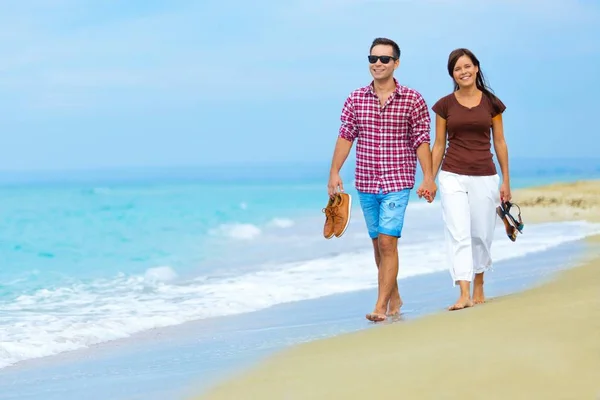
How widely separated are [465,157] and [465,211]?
14.8 inches

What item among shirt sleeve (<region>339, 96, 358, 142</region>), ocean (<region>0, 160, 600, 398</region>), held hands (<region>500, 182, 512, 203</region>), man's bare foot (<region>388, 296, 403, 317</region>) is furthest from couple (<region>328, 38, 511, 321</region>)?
ocean (<region>0, 160, 600, 398</region>)

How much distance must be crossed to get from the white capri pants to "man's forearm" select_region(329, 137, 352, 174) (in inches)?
26.9

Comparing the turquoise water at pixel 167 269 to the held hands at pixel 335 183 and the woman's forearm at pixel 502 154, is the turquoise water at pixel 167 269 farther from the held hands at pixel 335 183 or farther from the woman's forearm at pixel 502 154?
the woman's forearm at pixel 502 154

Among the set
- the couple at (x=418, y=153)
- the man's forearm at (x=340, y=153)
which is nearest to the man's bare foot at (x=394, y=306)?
the couple at (x=418, y=153)

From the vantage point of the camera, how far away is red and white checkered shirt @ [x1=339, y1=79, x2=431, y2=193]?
6.09 meters

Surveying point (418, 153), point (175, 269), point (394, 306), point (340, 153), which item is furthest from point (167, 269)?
point (418, 153)

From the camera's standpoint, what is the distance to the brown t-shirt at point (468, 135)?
614cm

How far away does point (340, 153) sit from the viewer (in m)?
6.32

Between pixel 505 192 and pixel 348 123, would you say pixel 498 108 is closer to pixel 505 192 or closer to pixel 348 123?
pixel 505 192

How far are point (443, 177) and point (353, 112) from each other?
77cm

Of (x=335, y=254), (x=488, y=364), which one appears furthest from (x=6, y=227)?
(x=488, y=364)

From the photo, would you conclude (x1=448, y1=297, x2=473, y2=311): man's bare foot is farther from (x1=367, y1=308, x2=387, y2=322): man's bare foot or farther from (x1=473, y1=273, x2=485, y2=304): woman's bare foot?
(x1=367, y1=308, x2=387, y2=322): man's bare foot

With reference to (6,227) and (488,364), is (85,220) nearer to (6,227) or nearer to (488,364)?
(6,227)

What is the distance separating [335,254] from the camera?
42.9 feet
